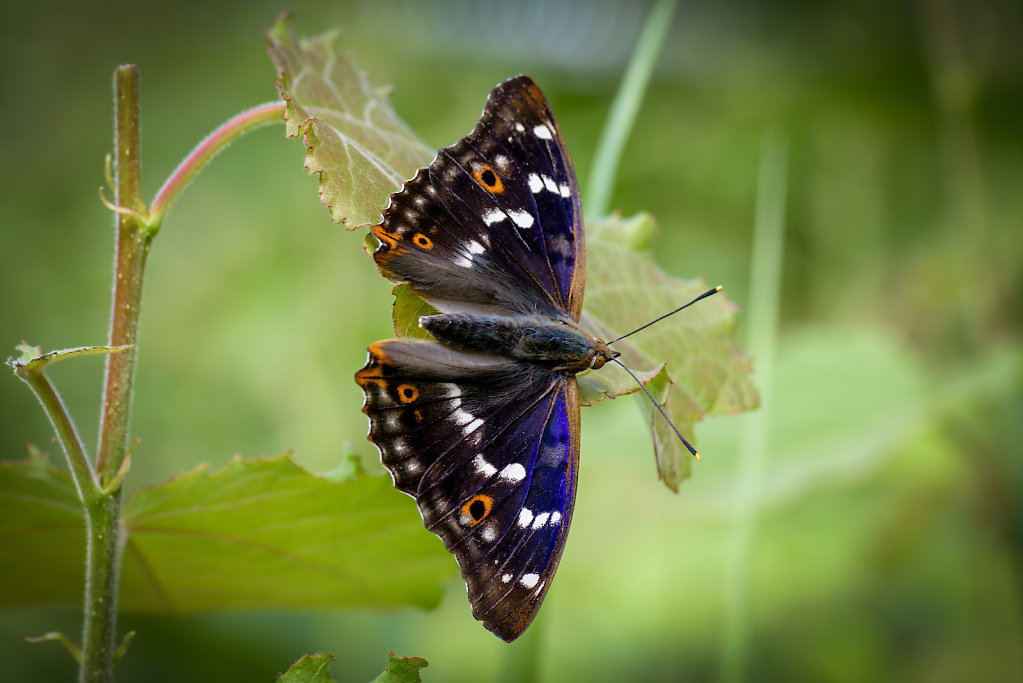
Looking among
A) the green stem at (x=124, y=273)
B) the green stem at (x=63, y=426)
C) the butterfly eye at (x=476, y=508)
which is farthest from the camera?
the butterfly eye at (x=476, y=508)

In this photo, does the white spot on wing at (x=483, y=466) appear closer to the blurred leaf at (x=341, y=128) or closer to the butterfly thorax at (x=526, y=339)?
the butterfly thorax at (x=526, y=339)

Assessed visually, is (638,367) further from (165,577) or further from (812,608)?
(812,608)

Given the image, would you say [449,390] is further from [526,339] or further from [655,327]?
[655,327]

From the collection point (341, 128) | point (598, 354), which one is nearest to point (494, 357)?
point (598, 354)

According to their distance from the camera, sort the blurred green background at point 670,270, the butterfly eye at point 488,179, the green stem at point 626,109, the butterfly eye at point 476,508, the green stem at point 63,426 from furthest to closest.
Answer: the blurred green background at point 670,270 < the green stem at point 626,109 < the butterfly eye at point 488,179 < the butterfly eye at point 476,508 < the green stem at point 63,426

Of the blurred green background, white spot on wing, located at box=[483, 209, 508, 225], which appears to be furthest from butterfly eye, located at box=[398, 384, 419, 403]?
the blurred green background

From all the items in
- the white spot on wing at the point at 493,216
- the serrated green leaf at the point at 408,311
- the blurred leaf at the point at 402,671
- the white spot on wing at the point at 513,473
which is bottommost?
the blurred leaf at the point at 402,671

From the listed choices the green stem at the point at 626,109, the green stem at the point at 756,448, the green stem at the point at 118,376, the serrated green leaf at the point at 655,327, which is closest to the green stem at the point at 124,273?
the green stem at the point at 118,376

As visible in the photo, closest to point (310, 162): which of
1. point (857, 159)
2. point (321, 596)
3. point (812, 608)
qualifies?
point (321, 596)
